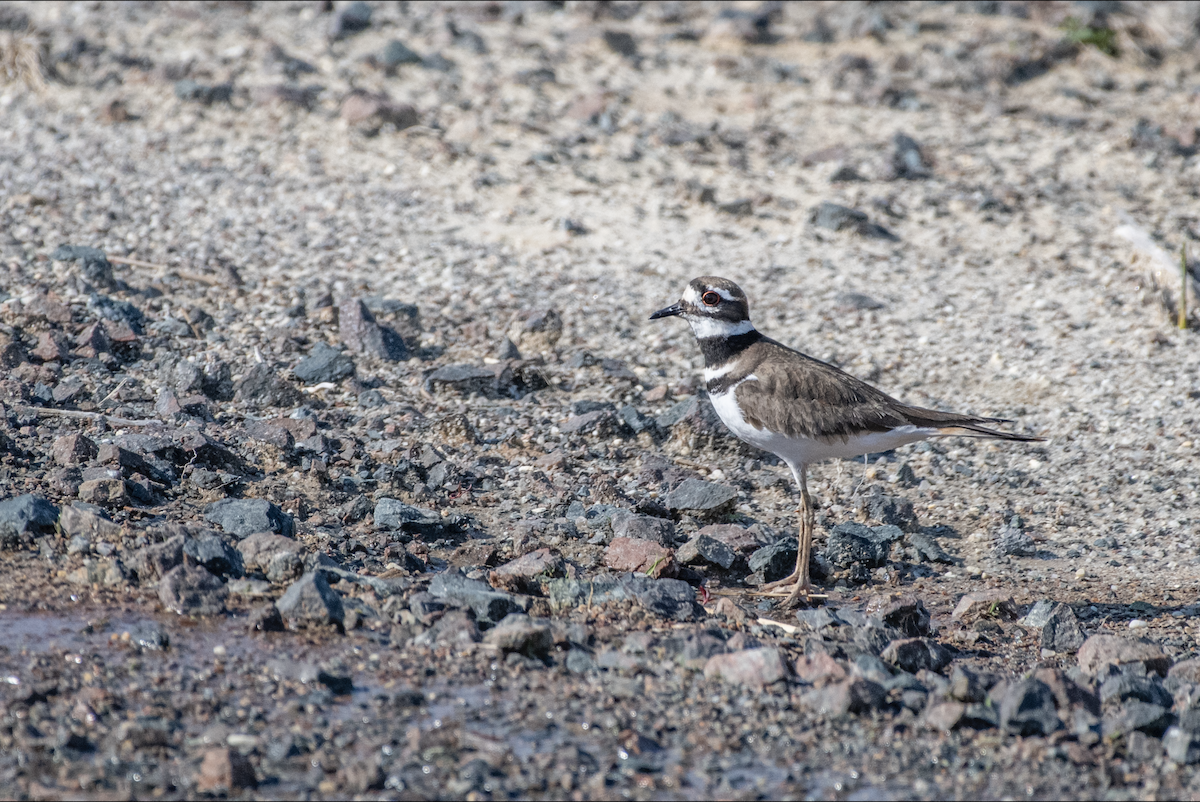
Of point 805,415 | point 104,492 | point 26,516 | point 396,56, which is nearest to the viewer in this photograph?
point 26,516

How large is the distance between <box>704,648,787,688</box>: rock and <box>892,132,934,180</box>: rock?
5861 mm

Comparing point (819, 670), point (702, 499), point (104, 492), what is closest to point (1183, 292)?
point (702, 499)

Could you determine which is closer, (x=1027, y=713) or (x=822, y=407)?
(x=1027, y=713)

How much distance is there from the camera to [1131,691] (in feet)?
14.8

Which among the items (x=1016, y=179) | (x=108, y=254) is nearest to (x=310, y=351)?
(x=108, y=254)

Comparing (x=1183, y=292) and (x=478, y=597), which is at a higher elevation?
(x=1183, y=292)

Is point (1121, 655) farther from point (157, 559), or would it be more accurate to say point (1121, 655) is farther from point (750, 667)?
point (157, 559)

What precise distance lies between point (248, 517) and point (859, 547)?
2774 mm

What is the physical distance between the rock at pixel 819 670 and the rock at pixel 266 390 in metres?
3.39

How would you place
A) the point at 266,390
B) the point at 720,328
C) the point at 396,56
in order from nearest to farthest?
the point at 720,328, the point at 266,390, the point at 396,56

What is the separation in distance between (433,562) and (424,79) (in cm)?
592

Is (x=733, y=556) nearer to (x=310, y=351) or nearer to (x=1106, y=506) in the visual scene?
(x=1106, y=506)

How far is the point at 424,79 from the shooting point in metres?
10.4

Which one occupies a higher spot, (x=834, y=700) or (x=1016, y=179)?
(x=1016, y=179)
